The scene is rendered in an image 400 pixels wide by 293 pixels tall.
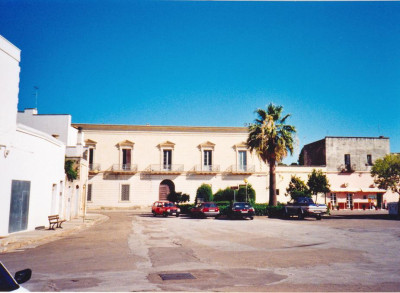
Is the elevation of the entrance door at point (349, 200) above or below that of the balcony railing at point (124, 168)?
below

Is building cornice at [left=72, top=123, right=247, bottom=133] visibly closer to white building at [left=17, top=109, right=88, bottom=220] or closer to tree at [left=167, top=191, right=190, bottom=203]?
tree at [left=167, top=191, right=190, bottom=203]

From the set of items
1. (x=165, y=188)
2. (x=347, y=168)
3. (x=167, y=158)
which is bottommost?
(x=165, y=188)

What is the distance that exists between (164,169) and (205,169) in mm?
5420

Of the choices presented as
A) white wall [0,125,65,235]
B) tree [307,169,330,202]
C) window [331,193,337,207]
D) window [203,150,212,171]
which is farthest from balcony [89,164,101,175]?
window [331,193,337,207]

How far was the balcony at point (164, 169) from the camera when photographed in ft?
143

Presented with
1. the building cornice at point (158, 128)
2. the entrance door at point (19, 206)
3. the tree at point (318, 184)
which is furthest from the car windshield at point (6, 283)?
the building cornice at point (158, 128)

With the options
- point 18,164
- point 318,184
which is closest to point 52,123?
point 18,164

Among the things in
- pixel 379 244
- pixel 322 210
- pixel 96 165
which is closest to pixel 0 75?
pixel 379 244

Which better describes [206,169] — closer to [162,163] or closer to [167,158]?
[167,158]

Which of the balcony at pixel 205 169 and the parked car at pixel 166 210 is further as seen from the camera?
the balcony at pixel 205 169

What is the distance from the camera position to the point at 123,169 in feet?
143

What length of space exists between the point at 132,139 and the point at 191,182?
31.5 ft

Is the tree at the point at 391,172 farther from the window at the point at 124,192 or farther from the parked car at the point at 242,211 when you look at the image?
the window at the point at 124,192

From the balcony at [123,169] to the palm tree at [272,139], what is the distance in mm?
18600
